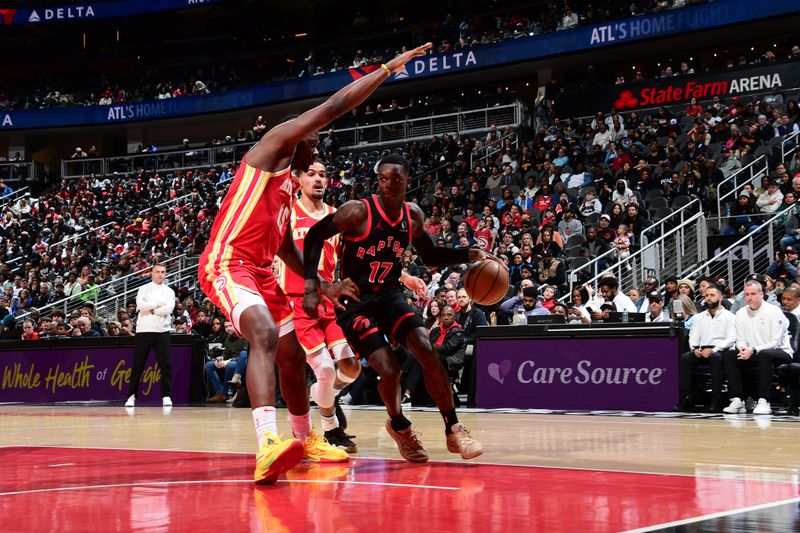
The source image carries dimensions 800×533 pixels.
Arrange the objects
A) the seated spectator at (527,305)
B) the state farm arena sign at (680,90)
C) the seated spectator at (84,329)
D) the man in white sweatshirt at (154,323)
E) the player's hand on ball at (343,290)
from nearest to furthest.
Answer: the player's hand on ball at (343,290)
the seated spectator at (527,305)
the man in white sweatshirt at (154,323)
the seated spectator at (84,329)
the state farm arena sign at (680,90)

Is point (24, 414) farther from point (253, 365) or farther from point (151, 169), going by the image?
point (151, 169)

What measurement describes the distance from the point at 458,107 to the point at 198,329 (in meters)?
12.9

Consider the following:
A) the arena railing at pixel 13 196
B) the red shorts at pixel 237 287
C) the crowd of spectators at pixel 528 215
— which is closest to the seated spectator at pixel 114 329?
the crowd of spectators at pixel 528 215

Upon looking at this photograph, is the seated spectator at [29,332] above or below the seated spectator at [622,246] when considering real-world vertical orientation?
below

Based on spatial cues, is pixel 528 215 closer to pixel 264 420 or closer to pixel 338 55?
pixel 264 420

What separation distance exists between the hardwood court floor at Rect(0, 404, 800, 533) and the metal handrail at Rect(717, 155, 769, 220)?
358 inches

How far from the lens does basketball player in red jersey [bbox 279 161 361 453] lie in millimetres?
7199

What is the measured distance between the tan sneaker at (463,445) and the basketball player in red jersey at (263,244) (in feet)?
3.63

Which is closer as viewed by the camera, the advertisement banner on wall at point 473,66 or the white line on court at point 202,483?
the white line on court at point 202,483

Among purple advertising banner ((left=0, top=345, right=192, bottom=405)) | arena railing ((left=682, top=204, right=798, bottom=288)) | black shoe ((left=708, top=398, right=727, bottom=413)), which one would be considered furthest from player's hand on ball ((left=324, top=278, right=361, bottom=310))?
arena railing ((left=682, top=204, right=798, bottom=288))

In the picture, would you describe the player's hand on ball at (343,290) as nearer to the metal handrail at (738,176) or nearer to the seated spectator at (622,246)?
the seated spectator at (622,246)

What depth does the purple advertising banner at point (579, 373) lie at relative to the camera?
38.1 feet

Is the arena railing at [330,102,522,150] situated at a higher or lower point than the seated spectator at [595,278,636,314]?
higher

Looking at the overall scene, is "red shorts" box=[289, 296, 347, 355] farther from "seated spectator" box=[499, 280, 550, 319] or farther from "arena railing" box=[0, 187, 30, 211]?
"arena railing" box=[0, 187, 30, 211]
